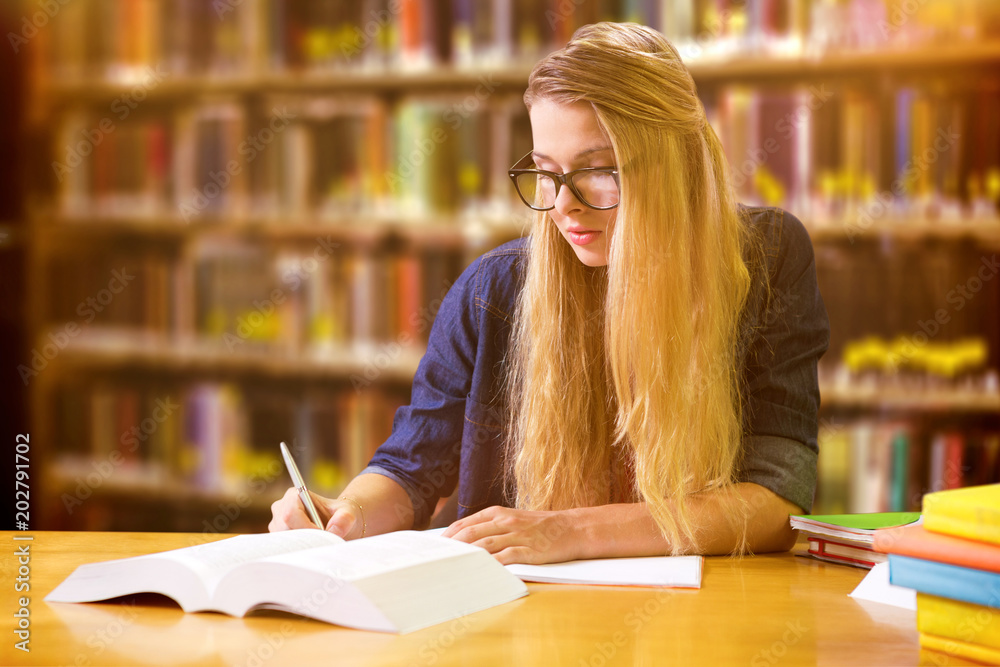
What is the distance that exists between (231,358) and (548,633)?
1.84 m

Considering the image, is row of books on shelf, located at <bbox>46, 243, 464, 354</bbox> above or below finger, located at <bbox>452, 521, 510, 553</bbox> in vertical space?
above

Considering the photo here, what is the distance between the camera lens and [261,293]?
2.36 meters

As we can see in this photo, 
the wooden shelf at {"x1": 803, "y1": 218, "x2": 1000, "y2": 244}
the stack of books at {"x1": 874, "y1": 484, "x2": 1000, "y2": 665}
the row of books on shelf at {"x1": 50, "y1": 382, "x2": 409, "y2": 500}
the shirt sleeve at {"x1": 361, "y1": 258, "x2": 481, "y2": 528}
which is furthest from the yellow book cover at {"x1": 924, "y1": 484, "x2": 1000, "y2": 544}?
the row of books on shelf at {"x1": 50, "y1": 382, "x2": 409, "y2": 500}

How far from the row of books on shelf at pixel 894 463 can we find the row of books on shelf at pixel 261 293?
975mm

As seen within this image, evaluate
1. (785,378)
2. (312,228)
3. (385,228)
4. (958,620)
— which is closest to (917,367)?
Answer: (785,378)

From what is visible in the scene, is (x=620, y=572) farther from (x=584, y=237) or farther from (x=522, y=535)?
(x=584, y=237)

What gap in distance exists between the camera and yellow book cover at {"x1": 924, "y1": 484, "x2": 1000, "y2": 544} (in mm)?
650

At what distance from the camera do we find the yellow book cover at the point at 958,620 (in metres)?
0.65

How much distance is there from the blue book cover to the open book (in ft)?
1.00

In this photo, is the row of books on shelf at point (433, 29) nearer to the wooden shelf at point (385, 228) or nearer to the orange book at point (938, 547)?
the wooden shelf at point (385, 228)

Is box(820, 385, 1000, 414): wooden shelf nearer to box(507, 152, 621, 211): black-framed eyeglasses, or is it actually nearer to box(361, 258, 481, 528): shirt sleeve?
box(361, 258, 481, 528): shirt sleeve

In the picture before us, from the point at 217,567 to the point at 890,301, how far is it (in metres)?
1.69

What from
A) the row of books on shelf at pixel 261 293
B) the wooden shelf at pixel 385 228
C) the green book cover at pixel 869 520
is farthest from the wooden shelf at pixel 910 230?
the green book cover at pixel 869 520

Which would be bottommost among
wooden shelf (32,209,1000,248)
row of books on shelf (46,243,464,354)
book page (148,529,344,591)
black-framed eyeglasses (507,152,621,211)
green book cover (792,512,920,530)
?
green book cover (792,512,920,530)
